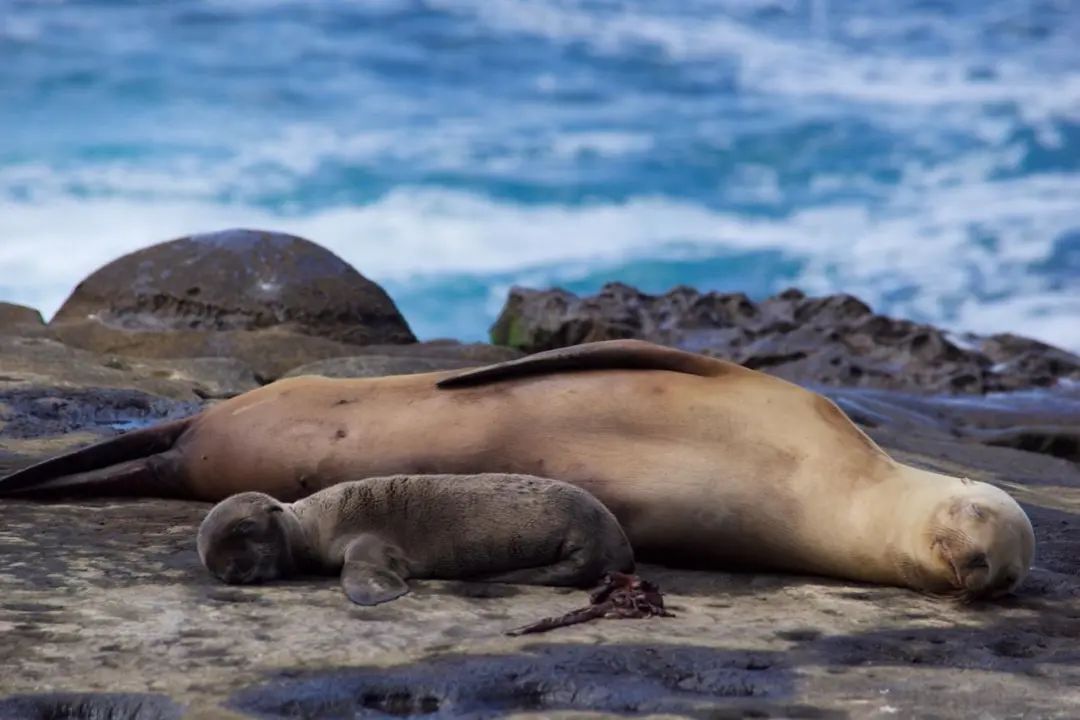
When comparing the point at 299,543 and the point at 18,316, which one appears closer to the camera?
the point at 299,543

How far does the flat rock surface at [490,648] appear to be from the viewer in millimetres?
2420

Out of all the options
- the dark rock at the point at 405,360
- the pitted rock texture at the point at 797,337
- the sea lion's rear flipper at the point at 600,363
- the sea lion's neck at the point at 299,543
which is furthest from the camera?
the pitted rock texture at the point at 797,337

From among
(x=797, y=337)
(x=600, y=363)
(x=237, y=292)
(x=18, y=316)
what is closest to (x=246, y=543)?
(x=600, y=363)

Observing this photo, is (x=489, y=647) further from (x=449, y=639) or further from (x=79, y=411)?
(x=79, y=411)

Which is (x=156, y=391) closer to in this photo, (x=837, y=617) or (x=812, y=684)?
(x=837, y=617)

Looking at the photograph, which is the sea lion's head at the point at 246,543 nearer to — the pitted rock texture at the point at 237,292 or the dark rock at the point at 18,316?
the dark rock at the point at 18,316

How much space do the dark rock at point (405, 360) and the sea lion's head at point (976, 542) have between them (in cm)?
380

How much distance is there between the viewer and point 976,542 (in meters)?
3.27

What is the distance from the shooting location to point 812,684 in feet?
8.47

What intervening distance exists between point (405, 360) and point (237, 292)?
2592mm

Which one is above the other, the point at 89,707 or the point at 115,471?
the point at 115,471

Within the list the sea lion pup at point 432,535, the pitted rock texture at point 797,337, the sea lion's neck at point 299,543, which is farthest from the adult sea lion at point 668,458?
the pitted rock texture at point 797,337

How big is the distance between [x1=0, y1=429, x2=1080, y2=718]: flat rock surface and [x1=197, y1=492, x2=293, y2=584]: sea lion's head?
5 cm

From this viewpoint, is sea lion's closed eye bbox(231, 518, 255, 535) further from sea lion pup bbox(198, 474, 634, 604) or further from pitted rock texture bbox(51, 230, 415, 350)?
pitted rock texture bbox(51, 230, 415, 350)
